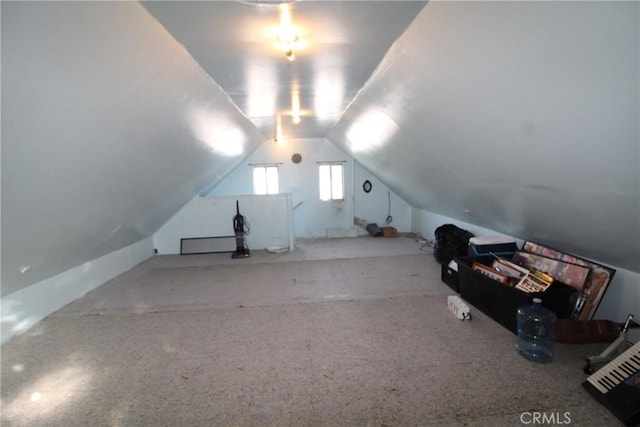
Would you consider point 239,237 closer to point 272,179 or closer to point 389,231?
point 272,179

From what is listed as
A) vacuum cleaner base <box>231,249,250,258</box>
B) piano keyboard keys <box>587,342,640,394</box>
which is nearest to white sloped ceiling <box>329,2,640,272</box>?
piano keyboard keys <box>587,342,640,394</box>

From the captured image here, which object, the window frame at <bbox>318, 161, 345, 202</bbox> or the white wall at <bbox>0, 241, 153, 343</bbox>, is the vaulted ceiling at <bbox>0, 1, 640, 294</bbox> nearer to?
the white wall at <bbox>0, 241, 153, 343</bbox>

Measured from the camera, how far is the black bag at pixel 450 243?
4059 millimetres

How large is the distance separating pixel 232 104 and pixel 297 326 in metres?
2.31

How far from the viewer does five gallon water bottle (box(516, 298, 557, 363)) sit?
6.84ft

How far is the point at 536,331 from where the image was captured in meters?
2.18

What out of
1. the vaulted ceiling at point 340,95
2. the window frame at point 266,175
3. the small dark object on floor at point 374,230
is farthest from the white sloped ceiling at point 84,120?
the small dark object on floor at point 374,230

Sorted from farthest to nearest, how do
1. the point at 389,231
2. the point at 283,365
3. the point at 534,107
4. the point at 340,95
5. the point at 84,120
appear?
the point at 389,231 < the point at 340,95 < the point at 283,365 < the point at 84,120 < the point at 534,107

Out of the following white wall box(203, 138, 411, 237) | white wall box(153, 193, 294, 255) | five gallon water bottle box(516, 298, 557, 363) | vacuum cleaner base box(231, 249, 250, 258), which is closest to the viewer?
five gallon water bottle box(516, 298, 557, 363)

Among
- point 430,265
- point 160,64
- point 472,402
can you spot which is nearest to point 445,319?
point 472,402

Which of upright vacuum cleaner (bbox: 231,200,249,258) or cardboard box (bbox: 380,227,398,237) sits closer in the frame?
upright vacuum cleaner (bbox: 231,200,249,258)

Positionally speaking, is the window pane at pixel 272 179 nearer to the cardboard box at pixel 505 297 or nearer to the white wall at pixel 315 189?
the white wall at pixel 315 189

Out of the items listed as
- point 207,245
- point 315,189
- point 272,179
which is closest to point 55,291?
point 207,245

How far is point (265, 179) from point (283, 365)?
4989mm
